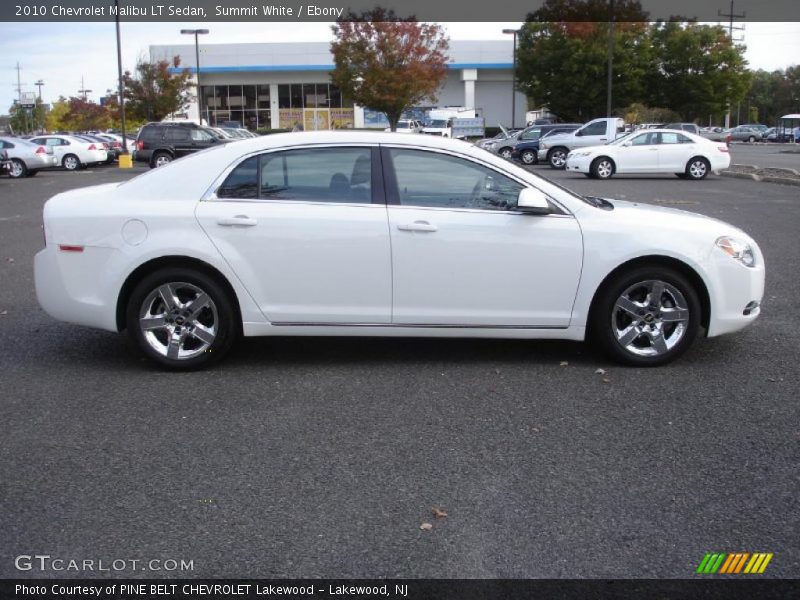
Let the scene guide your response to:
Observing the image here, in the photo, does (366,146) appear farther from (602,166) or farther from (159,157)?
(159,157)

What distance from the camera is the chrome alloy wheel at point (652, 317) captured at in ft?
19.2

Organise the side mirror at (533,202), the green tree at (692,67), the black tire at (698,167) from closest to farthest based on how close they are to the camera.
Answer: the side mirror at (533,202)
the black tire at (698,167)
the green tree at (692,67)

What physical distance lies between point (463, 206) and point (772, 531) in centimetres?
296

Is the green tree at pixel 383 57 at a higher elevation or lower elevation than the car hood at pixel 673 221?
higher

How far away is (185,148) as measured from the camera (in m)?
31.9

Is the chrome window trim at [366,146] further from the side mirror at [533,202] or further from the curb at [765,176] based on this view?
the curb at [765,176]

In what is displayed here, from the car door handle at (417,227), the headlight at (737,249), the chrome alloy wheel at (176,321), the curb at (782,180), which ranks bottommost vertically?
the chrome alloy wheel at (176,321)

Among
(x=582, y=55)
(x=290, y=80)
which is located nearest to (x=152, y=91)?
(x=290, y=80)

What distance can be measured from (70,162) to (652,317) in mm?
34401

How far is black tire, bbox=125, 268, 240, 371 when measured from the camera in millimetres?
5777

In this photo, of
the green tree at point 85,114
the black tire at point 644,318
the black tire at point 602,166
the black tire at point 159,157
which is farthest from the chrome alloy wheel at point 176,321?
the green tree at point 85,114

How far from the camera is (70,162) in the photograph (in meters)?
36.1

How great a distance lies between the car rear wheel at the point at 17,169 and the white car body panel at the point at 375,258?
2706cm

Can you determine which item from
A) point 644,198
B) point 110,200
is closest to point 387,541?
point 110,200
